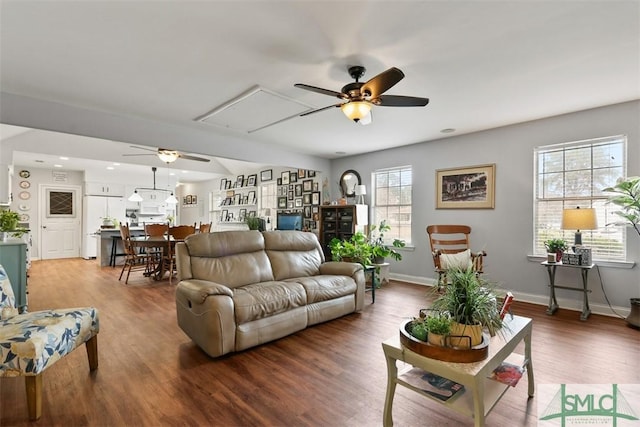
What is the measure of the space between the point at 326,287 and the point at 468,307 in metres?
1.89

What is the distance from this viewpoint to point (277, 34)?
215cm

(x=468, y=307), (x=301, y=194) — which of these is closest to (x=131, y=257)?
(x=301, y=194)

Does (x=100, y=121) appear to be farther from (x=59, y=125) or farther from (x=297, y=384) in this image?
(x=297, y=384)

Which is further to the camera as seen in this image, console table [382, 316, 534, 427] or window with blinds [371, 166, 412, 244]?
window with blinds [371, 166, 412, 244]

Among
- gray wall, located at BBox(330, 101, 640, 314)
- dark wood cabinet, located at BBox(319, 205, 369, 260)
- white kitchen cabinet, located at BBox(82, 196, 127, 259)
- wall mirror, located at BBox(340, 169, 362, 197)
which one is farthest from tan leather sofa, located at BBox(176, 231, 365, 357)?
white kitchen cabinet, located at BBox(82, 196, 127, 259)

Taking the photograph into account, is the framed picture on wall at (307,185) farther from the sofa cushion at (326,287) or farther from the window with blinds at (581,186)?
the window with blinds at (581,186)

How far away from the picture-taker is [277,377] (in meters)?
2.19

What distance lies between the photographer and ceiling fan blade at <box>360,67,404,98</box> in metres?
2.08

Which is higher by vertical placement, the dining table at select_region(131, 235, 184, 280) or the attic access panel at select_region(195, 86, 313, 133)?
the attic access panel at select_region(195, 86, 313, 133)

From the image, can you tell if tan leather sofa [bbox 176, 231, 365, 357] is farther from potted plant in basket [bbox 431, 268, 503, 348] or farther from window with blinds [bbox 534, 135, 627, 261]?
window with blinds [bbox 534, 135, 627, 261]

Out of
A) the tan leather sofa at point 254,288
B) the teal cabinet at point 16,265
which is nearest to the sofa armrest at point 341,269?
the tan leather sofa at point 254,288

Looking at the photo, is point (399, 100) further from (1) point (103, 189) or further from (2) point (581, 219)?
(1) point (103, 189)

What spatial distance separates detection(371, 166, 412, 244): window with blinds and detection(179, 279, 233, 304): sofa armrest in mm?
3793

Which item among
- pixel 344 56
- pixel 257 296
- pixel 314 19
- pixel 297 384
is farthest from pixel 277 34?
pixel 297 384
